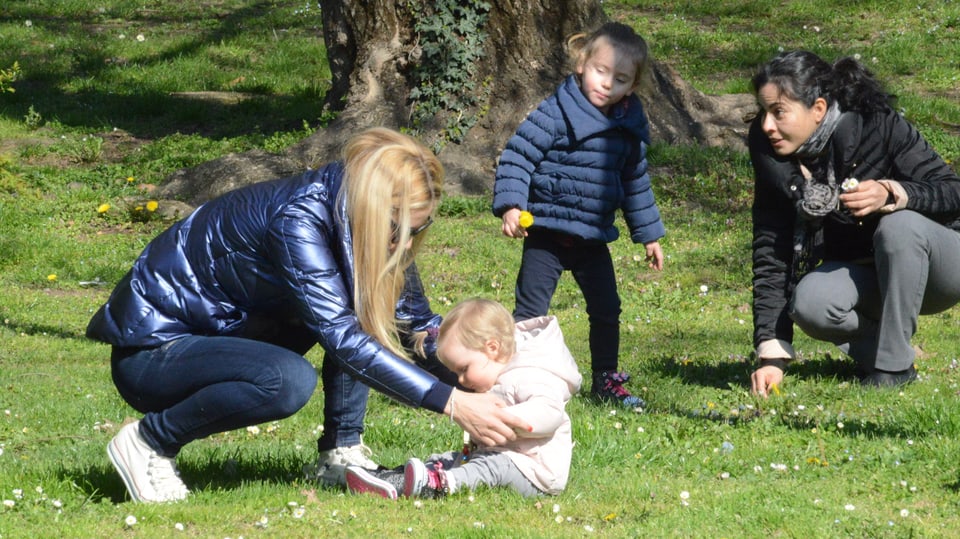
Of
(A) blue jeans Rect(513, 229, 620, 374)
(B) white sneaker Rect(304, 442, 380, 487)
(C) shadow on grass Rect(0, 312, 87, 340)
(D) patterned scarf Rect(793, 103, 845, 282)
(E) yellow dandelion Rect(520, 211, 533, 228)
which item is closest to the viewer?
(B) white sneaker Rect(304, 442, 380, 487)

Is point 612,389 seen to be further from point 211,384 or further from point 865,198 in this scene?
point 211,384

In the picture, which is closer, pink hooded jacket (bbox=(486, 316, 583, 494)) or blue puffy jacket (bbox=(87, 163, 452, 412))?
blue puffy jacket (bbox=(87, 163, 452, 412))

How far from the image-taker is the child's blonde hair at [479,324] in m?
4.05

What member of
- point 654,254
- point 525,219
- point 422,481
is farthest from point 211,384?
point 654,254

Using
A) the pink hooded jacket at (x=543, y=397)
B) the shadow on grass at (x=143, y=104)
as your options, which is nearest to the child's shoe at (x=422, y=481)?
the pink hooded jacket at (x=543, y=397)

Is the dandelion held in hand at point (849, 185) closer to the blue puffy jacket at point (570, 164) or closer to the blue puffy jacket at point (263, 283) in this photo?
the blue puffy jacket at point (570, 164)

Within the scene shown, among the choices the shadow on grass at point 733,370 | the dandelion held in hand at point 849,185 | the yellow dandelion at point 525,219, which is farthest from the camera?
the shadow on grass at point 733,370

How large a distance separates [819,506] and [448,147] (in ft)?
25.5

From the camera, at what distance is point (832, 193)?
548 cm

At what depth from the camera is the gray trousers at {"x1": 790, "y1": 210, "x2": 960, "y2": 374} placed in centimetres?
544

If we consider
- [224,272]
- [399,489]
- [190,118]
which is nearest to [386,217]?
[224,272]

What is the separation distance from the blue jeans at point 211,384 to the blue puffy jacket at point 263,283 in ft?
0.31

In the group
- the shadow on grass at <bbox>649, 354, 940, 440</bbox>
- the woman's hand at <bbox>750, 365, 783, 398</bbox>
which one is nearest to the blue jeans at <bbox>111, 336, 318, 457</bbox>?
the shadow on grass at <bbox>649, 354, 940, 440</bbox>

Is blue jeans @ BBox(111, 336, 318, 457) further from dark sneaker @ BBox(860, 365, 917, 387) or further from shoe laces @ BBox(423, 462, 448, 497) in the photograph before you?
dark sneaker @ BBox(860, 365, 917, 387)
